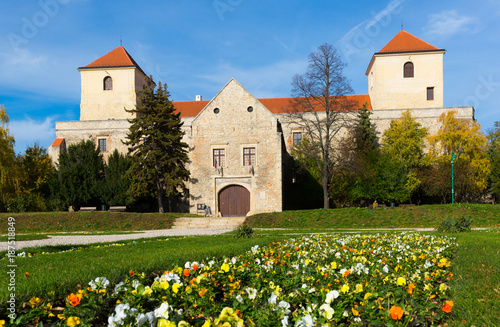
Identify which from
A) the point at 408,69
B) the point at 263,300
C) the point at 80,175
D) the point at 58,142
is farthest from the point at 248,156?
the point at 263,300

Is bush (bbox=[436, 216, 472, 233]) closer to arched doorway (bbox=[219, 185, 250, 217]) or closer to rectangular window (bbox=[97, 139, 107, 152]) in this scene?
arched doorway (bbox=[219, 185, 250, 217])

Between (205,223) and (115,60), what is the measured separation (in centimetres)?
2955

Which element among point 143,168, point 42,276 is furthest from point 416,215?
point 42,276

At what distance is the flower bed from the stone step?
1879 centimetres

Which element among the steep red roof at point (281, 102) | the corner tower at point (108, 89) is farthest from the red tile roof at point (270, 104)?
the corner tower at point (108, 89)

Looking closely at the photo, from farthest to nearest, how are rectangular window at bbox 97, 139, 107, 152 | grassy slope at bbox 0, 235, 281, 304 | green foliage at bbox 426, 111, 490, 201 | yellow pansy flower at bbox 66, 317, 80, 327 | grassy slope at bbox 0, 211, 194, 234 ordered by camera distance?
rectangular window at bbox 97, 139, 107, 152 < green foliage at bbox 426, 111, 490, 201 < grassy slope at bbox 0, 211, 194, 234 < grassy slope at bbox 0, 235, 281, 304 < yellow pansy flower at bbox 66, 317, 80, 327

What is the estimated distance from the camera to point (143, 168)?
31250 millimetres

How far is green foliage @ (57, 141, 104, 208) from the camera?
3469 centimetres

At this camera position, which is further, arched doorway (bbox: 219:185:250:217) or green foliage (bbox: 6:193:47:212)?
green foliage (bbox: 6:193:47:212)

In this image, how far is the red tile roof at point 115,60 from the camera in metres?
45.8

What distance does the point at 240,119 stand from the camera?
31.7m

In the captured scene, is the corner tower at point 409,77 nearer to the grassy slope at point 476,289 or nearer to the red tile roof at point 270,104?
the red tile roof at point 270,104

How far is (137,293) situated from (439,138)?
39.0 meters

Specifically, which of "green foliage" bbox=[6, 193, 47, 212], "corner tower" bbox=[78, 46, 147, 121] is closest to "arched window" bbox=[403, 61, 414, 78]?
"corner tower" bbox=[78, 46, 147, 121]
